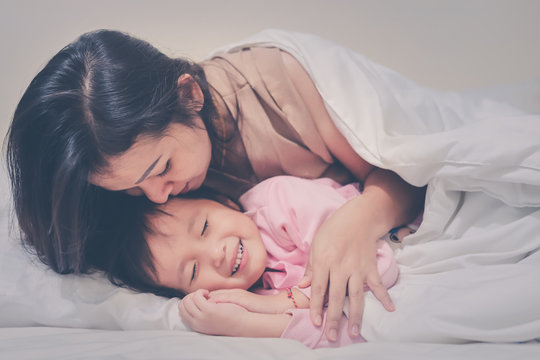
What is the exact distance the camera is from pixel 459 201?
84cm

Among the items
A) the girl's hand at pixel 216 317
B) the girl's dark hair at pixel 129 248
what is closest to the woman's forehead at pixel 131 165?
the girl's dark hair at pixel 129 248

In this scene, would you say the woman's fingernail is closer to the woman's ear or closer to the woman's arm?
the woman's arm

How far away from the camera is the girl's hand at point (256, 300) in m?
0.82

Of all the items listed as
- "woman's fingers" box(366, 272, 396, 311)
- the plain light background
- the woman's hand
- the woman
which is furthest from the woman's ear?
the plain light background

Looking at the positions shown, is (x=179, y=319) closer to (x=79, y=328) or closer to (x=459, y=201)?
(x=79, y=328)

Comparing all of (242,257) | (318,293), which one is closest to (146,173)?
(242,257)

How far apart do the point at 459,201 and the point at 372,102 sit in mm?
253

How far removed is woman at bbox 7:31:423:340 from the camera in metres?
0.75

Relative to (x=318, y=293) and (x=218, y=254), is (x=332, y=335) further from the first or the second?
(x=218, y=254)

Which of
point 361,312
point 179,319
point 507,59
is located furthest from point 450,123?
point 507,59

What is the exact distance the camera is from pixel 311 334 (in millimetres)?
761

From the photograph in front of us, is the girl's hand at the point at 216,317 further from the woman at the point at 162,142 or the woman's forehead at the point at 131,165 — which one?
the woman's forehead at the point at 131,165

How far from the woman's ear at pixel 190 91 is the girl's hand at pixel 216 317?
1.21 feet

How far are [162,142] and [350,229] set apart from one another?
363 mm
